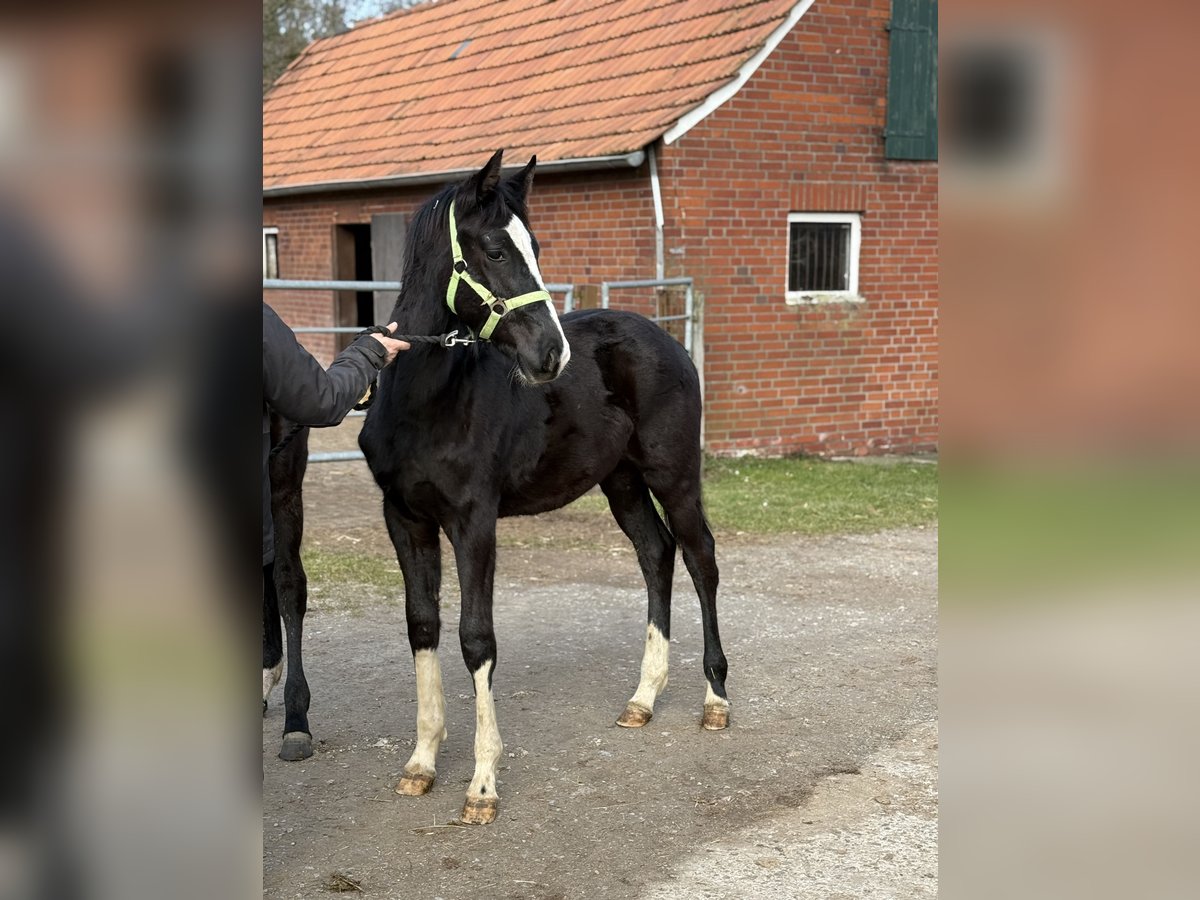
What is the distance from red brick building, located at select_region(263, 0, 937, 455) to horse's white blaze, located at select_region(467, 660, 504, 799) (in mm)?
7624

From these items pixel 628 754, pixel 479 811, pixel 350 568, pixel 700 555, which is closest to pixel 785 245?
pixel 350 568

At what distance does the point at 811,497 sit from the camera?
1019 cm

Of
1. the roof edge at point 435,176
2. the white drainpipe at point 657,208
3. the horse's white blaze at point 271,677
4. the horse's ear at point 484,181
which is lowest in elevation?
the horse's white blaze at point 271,677

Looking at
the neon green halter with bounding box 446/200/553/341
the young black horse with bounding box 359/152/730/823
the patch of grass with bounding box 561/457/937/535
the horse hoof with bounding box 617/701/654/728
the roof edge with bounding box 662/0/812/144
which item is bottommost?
the horse hoof with bounding box 617/701/654/728

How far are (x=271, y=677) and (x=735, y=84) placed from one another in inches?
332

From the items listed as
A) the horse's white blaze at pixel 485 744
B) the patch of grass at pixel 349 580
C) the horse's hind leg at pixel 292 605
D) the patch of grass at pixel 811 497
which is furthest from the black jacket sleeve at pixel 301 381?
the patch of grass at pixel 811 497

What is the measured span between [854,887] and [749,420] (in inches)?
342

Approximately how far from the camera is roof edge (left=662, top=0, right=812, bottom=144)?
1125 centimetres

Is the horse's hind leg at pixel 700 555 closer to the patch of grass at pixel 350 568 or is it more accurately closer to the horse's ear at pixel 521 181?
the horse's ear at pixel 521 181

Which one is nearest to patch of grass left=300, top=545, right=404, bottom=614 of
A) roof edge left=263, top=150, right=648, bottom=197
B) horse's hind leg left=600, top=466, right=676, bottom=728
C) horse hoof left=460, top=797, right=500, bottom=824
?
horse's hind leg left=600, top=466, right=676, bottom=728

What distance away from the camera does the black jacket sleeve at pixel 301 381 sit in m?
2.89

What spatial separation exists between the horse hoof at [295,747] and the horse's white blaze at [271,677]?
1.45 feet

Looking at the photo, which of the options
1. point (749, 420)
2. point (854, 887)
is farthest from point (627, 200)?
point (854, 887)
